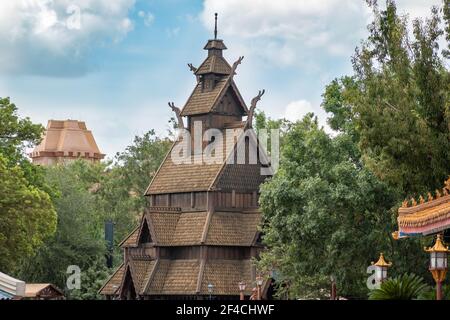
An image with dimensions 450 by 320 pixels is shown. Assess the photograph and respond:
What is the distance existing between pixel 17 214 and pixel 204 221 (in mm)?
15324

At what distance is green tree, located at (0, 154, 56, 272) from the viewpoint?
60.4 m

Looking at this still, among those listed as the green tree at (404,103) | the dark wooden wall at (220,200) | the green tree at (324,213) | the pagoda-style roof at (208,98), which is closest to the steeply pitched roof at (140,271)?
the dark wooden wall at (220,200)

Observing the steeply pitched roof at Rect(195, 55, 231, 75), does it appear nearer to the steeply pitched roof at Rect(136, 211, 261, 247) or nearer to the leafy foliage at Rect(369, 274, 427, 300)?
the steeply pitched roof at Rect(136, 211, 261, 247)

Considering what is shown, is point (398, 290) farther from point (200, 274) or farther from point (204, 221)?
point (204, 221)

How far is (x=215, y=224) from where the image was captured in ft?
241

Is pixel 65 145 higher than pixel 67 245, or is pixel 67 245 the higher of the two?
pixel 65 145

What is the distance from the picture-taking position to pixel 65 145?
185000 mm

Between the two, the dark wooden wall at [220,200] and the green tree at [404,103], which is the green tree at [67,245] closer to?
the dark wooden wall at [220,200]

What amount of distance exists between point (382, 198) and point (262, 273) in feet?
53.9

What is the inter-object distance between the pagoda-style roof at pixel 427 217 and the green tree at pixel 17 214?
2913cm

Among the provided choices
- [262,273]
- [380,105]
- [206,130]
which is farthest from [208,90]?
[380,105]

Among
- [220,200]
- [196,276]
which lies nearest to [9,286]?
[196,276]

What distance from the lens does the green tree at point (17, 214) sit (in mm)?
60375

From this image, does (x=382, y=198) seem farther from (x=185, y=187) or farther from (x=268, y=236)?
(x=185, y=187)
